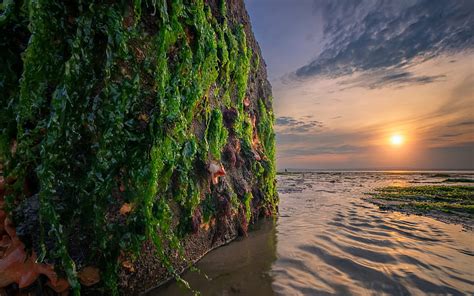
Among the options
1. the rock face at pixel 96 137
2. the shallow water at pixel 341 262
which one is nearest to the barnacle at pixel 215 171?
the rock face at pixel 96 137

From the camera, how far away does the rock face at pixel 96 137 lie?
1.73m

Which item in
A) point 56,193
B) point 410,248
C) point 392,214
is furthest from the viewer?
point 392,214

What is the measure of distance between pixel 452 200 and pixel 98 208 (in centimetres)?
1099

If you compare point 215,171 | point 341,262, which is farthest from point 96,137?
point 341,262

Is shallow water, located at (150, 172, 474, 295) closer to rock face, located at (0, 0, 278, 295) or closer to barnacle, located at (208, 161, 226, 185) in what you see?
rock face, located at (0, 0, 278, 295)

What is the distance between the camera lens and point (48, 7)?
1.70m

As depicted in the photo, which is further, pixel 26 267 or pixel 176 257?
pixel 176 257

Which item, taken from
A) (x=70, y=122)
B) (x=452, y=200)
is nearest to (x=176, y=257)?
(x=70, y=122)

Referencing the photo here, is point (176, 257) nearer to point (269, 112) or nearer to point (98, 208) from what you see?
point (98, 208)

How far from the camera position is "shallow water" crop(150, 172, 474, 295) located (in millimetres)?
2193

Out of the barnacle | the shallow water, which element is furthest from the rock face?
the shallow water

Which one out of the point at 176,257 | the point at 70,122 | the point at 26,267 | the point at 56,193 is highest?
the point at 70,122

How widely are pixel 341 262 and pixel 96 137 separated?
10.2 feet

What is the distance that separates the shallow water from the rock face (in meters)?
0.65
